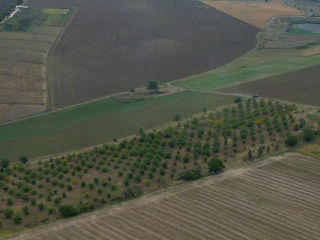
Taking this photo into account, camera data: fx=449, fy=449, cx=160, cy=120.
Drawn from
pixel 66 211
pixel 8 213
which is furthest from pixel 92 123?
pixel 8 213

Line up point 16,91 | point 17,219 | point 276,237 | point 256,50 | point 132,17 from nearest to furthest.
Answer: point 276,237
point 17,219
point 16,91
point 256,50
point 132,17

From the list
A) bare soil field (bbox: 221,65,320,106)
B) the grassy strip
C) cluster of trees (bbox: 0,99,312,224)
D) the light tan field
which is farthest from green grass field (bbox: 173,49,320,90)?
the grassy strip

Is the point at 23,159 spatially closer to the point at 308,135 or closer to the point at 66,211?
the point at 66,211

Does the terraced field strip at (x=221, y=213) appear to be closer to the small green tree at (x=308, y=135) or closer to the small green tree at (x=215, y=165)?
the small green tree at (x=215, y=165)

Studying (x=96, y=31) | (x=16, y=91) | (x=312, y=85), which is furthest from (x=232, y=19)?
(x=16, y=91)

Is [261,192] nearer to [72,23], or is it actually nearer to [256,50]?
[256,50]

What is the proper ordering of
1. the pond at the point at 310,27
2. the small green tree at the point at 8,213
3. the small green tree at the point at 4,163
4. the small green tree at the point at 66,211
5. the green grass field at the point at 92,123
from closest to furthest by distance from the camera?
the small green tree at the point at 66,211
the small green tree at the point at 8,213
the small green tree at the point at 4,163
the green grass field at the point at 92,123
the pond at the point at 310,27

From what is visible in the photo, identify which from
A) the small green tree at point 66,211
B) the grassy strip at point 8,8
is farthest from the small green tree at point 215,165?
the grassy strip at point 8,8
